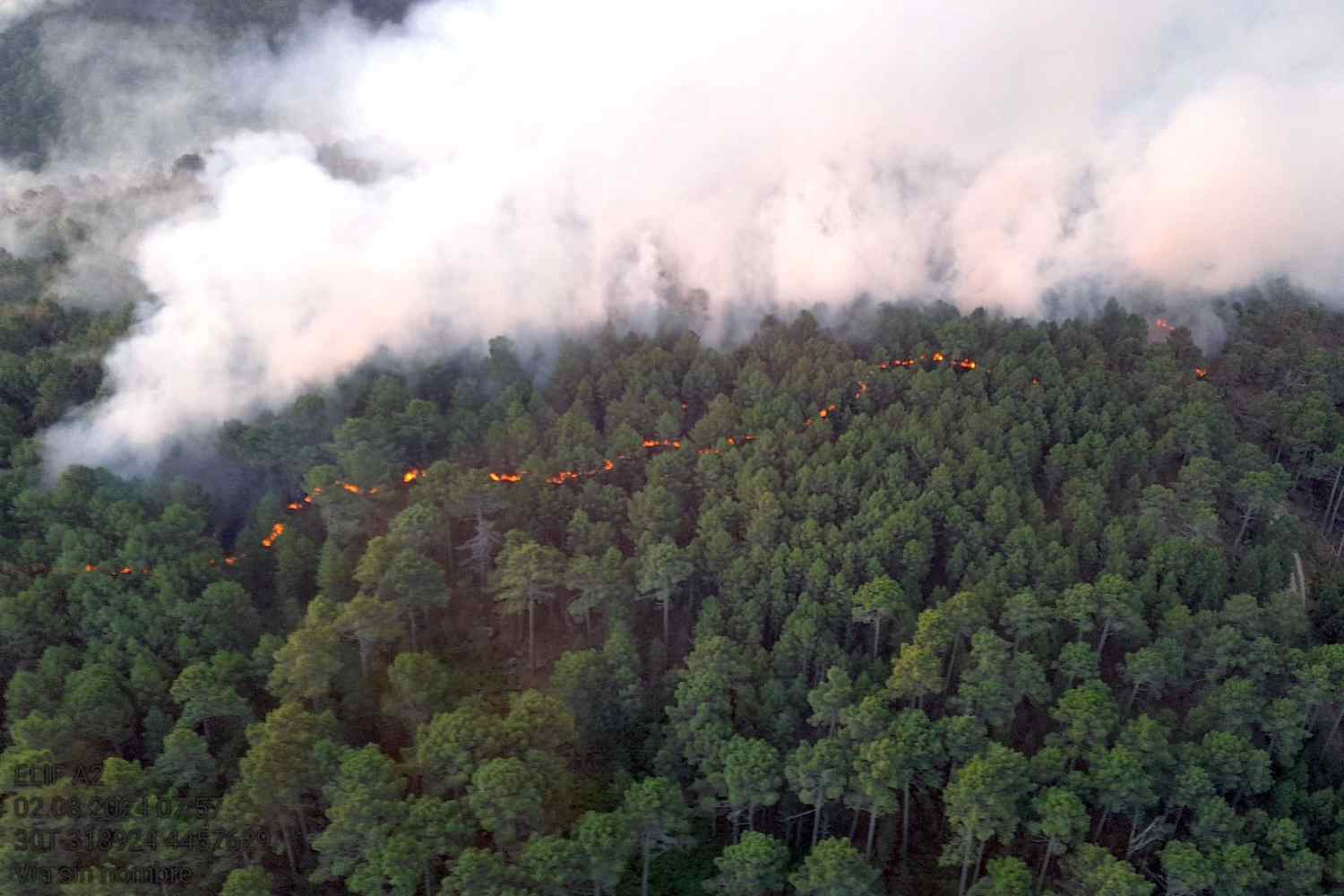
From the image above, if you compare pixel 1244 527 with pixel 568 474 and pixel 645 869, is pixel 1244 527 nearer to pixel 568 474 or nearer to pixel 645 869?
pixel 568 474

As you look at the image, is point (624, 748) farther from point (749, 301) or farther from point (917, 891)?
point (749, 301)

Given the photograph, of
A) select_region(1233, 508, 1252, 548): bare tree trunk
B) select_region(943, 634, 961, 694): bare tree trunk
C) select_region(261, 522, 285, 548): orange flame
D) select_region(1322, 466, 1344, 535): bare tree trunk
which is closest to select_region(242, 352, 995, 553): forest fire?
select_region(261, 522, 285, 548): orange flame

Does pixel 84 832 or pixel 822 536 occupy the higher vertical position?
pixel 822 536

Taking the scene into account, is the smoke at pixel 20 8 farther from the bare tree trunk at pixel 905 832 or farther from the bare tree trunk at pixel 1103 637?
the bare tree trunk at pixel 1103 637

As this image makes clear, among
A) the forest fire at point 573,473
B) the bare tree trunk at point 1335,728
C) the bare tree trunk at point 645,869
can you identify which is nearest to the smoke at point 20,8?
the forest fire at point 573,473

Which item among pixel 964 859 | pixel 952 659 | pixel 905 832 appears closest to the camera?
pixel 964 859

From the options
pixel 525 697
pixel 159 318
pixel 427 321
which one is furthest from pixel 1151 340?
pixel 159 318

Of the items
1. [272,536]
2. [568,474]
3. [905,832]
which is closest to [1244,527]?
[905,832]

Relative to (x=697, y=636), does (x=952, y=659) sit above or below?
below
